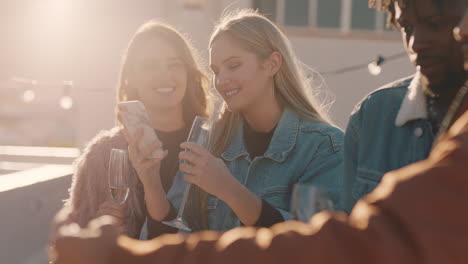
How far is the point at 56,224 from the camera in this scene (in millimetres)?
1230

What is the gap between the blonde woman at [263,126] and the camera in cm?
332

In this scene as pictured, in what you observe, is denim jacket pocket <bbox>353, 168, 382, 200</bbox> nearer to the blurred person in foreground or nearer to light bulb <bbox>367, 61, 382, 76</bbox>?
the blurred person in foreground

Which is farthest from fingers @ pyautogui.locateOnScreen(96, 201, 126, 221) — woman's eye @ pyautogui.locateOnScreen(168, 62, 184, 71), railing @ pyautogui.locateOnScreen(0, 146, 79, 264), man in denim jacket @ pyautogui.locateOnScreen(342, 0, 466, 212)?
railing @ pyautogui.locateOnScreen(0, 146, 79, 264)

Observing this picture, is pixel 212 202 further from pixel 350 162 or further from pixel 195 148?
pixel 350 162

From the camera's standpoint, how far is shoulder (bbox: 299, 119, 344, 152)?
3371 millimetres

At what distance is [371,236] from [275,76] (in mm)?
2477

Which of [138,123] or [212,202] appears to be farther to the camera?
[212,202]

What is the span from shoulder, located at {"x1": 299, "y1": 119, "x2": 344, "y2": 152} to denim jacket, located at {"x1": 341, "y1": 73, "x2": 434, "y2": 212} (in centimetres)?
90

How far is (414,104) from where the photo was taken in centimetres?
222

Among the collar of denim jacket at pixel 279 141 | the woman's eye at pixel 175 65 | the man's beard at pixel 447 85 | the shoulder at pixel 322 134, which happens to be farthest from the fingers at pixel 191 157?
the woman's eye at pixel 175 65

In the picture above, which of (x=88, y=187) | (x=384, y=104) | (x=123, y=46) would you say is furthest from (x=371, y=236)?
(x=123, y=46)

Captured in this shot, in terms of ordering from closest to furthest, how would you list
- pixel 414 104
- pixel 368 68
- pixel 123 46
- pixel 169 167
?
pixel 414 104
pixel 169 167
pixel 123 46
pixel 368 68

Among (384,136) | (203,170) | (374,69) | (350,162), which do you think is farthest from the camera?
(374,69)

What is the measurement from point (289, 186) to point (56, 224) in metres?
2.13
